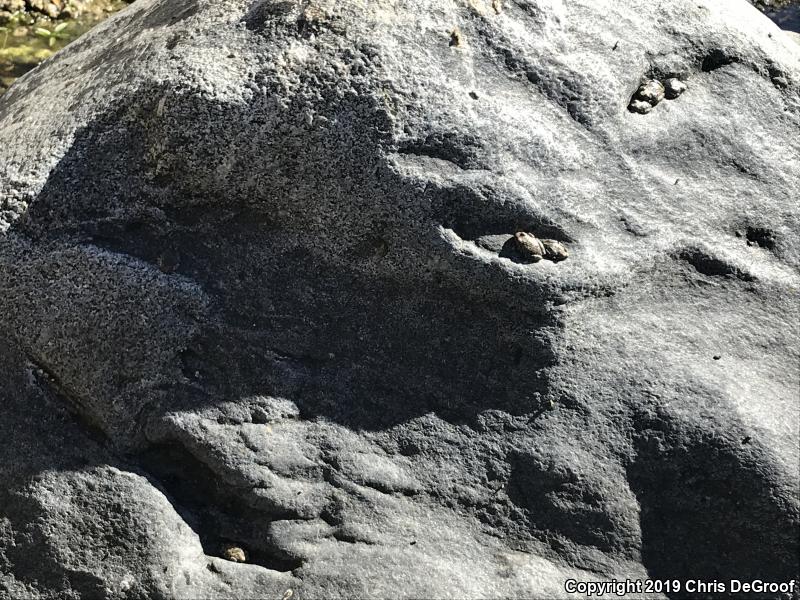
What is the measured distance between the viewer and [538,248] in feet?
5.07

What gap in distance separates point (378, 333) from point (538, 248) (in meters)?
0.35

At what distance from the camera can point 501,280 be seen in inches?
60.7

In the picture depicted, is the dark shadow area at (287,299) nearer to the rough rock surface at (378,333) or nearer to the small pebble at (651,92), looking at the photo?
the rough rock surface at (378,333)

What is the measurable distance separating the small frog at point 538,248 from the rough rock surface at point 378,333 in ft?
0.09

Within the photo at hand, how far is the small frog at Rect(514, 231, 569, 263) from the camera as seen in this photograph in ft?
5.06

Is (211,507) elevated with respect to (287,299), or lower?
lower

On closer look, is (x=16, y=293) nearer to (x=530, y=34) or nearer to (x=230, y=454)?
(x=230, y=454)

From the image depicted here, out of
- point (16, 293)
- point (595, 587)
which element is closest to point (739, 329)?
point (595, 587)

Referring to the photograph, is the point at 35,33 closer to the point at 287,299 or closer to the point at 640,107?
the point at 287,299

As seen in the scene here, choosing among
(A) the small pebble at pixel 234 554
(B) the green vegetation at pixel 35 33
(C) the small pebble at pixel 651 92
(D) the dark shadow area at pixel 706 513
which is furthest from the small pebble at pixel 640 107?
(B) the green vegetation at pixel 35 33

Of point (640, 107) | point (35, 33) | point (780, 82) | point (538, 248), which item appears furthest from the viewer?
point (35, 33)

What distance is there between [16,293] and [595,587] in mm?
1278

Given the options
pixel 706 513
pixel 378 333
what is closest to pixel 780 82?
pixel 706 513

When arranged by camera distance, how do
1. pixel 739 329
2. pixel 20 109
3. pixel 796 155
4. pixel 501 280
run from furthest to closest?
pixel 20 109
pixel 796 155
pixel 739 329
pixel 501 280
